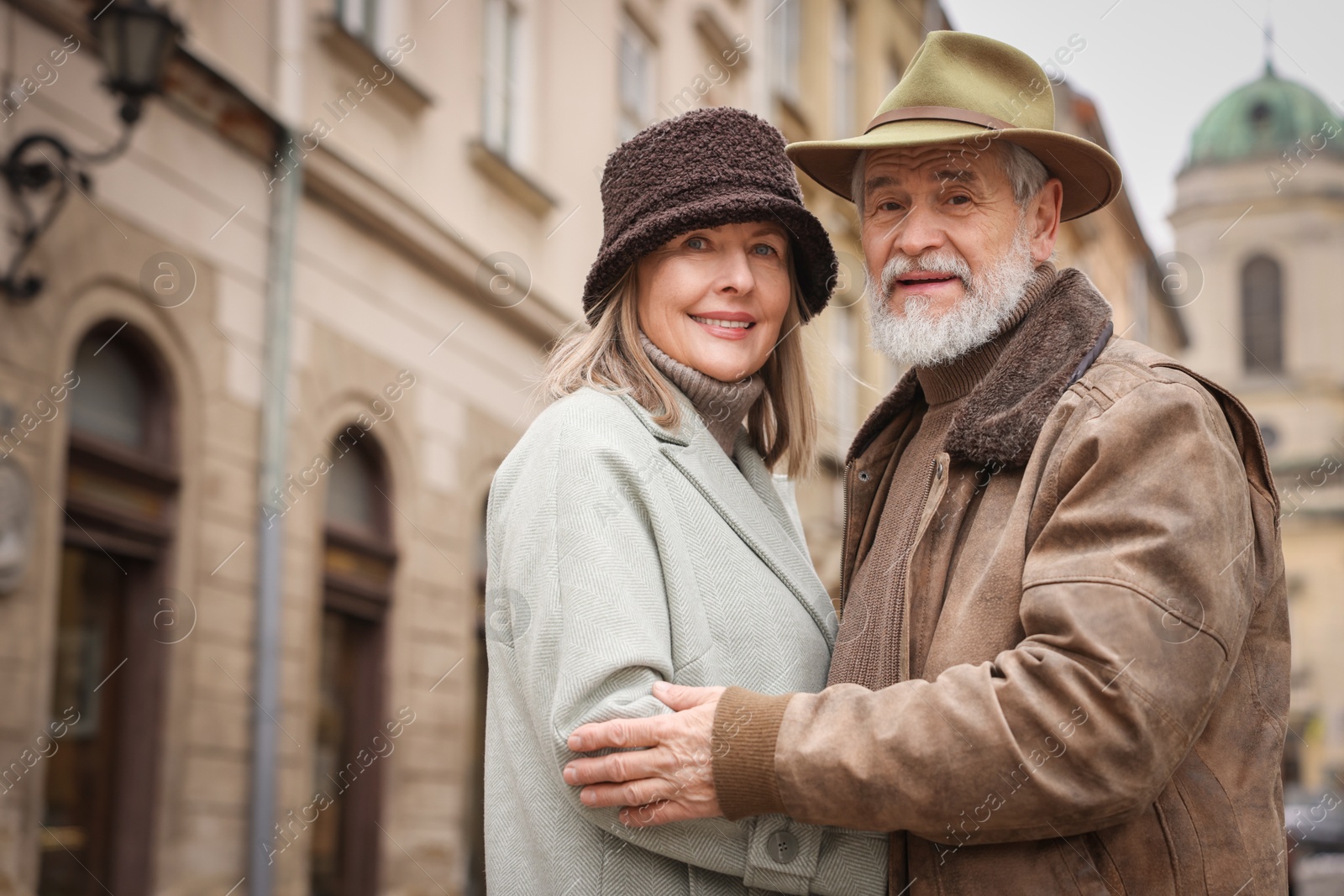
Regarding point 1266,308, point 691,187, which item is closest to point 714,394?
point 691,187

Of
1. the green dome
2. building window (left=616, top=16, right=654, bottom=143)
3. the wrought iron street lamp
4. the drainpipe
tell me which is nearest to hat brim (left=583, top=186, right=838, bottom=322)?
the wrought iron street lamp

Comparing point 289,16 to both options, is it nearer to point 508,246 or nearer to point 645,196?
point 508,246

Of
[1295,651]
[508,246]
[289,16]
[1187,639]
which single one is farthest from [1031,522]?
[1295,651]

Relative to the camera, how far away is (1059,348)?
2545 mm

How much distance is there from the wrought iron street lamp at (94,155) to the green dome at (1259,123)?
60.4 m

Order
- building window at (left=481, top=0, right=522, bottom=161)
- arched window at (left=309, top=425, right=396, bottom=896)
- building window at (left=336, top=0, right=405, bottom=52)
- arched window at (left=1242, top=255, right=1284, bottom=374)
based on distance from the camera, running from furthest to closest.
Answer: arched window at (left=1242, top=255, right=1284, bottom=374) → building window at (left=481, top=0, right=522, bottom=161) → building window at (left=336, top=0, right=405, bottom=52) → arched window at (left=309, top=425, right=396, bottom=896)

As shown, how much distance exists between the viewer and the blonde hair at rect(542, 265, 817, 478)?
2801mm

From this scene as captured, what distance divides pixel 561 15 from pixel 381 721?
4.86 m

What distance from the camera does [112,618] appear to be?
20.8 feet

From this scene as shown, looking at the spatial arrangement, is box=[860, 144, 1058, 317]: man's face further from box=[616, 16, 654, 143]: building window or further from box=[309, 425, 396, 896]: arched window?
box=[616, 16, 654, 143]: building window

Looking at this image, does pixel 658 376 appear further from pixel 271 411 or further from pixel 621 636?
pixel 271 411

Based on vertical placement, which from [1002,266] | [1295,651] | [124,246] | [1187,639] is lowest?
[1187,639]

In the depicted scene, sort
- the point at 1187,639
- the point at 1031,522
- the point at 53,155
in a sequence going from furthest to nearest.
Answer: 1. the point at 53,155
2. the point at 1031,522
3. the point at 1187,639

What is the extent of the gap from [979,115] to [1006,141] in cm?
7
